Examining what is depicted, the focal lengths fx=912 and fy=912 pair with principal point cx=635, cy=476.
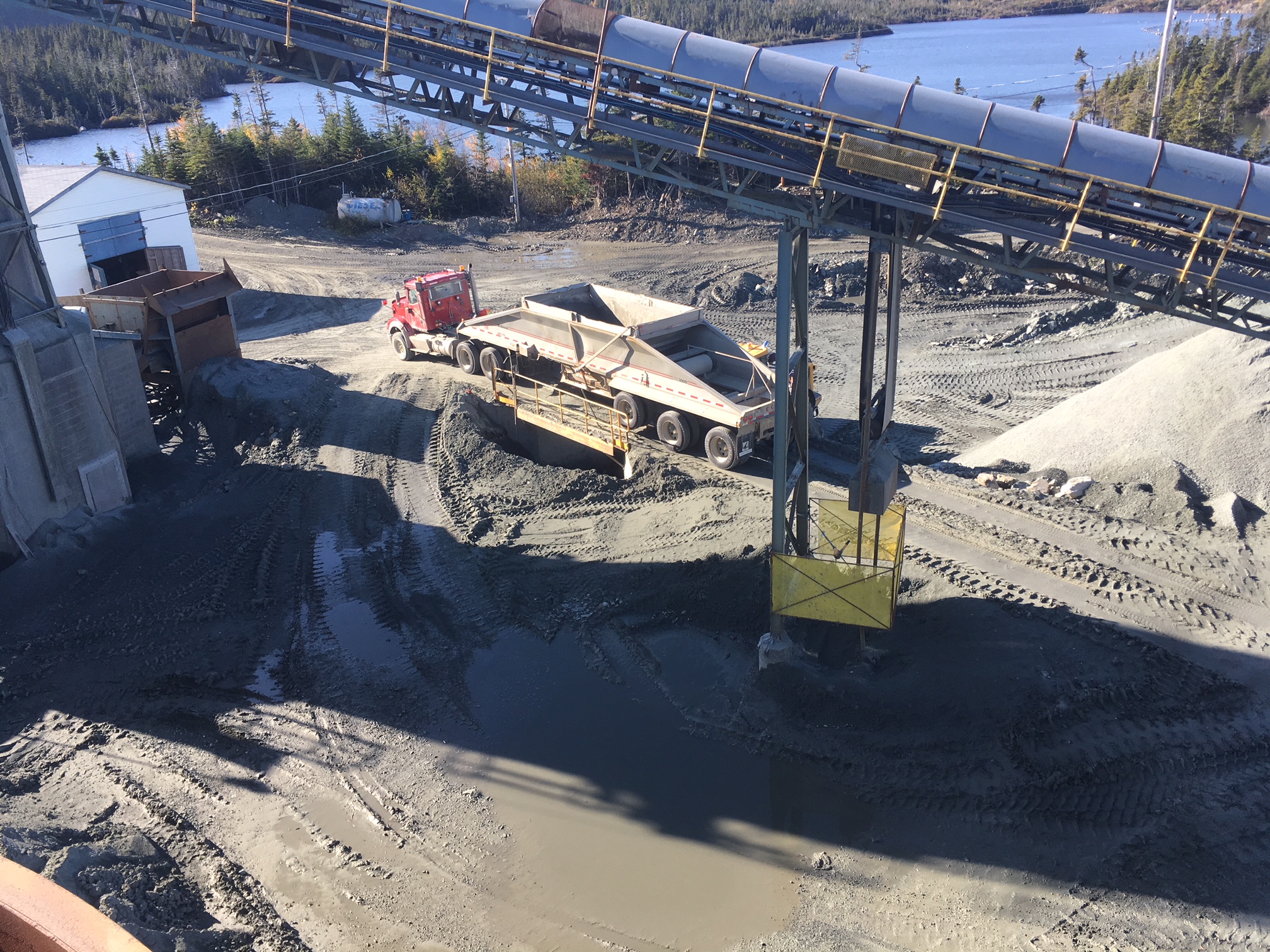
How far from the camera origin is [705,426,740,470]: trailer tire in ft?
45.5

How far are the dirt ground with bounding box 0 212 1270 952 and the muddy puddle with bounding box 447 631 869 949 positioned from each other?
3 centimetres

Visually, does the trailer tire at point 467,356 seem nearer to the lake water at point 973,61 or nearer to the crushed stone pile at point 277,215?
the crushed stone pile at point 277,215

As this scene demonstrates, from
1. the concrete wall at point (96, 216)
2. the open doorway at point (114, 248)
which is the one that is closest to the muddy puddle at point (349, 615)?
the concrete wall at point (96, 216)

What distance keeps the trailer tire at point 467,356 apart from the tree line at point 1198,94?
69.5ft

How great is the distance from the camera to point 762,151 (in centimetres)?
885

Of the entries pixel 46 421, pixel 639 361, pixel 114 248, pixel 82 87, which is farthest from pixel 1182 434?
pixel 82 87

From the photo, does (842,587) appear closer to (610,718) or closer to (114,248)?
(610,718)

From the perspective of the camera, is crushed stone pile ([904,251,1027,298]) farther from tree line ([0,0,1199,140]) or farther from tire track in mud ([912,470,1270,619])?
tree line ([0,0,1199,140])

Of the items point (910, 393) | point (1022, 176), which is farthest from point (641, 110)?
point (910, 393)

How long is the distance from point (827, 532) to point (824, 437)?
4870 millimetres

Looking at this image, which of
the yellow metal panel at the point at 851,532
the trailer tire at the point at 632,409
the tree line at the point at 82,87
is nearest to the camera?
the yellow metal panel at the point at 851,532

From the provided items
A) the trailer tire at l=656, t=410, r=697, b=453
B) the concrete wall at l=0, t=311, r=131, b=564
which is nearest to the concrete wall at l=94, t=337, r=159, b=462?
the concrete wall at l=0, t=311, r=131, b=564

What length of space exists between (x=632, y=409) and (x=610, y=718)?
21.3ft

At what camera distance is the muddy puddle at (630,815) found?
7543mm
